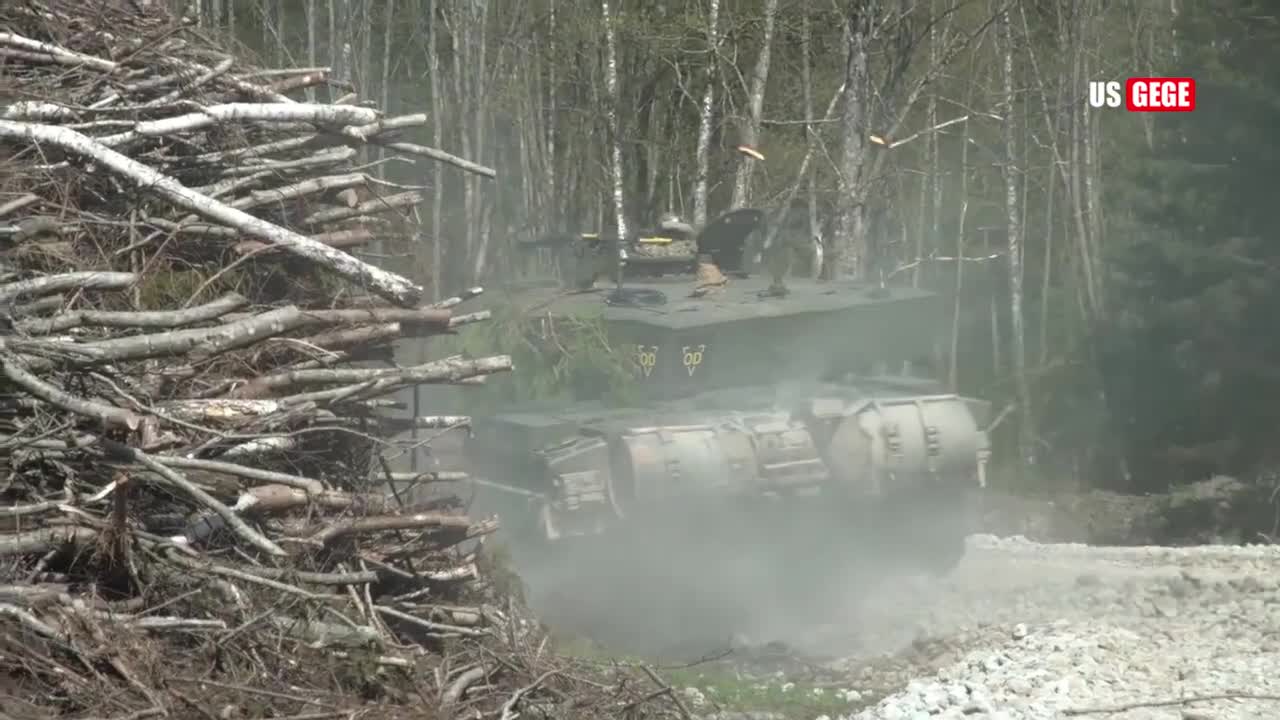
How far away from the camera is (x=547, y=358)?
14000 mm

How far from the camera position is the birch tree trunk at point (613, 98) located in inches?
1005

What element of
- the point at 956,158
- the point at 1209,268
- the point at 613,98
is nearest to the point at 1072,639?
the point at 1209,268

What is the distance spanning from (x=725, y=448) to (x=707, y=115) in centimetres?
1481

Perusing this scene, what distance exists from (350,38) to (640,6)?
475cm

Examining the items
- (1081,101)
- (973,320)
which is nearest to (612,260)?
(1081,101)

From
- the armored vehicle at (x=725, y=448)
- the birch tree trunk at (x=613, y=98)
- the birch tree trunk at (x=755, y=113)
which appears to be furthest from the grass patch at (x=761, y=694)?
the birch tree trunk at (x=755, y=113)

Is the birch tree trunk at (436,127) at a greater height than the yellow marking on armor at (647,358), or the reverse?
the birch tree trunk at (436,127)

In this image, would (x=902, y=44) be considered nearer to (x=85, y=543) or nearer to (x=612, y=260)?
(x=612, y=260)

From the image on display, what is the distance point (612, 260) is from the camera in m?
15.1

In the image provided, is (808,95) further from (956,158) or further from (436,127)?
(956,158)

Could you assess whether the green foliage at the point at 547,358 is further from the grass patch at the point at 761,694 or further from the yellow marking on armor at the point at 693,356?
the grass patch at the point at 761,694

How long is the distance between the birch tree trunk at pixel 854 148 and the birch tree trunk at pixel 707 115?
8.14 ft

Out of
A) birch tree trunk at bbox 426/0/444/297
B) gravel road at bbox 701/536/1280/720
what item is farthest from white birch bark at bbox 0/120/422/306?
birch tree trunk at bbox 426/0/444/297

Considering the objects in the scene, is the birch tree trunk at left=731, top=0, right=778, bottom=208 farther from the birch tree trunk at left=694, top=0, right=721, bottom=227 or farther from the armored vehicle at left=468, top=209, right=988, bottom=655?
the armored vehicle at left=468, top=209, right=988, bottom=655
